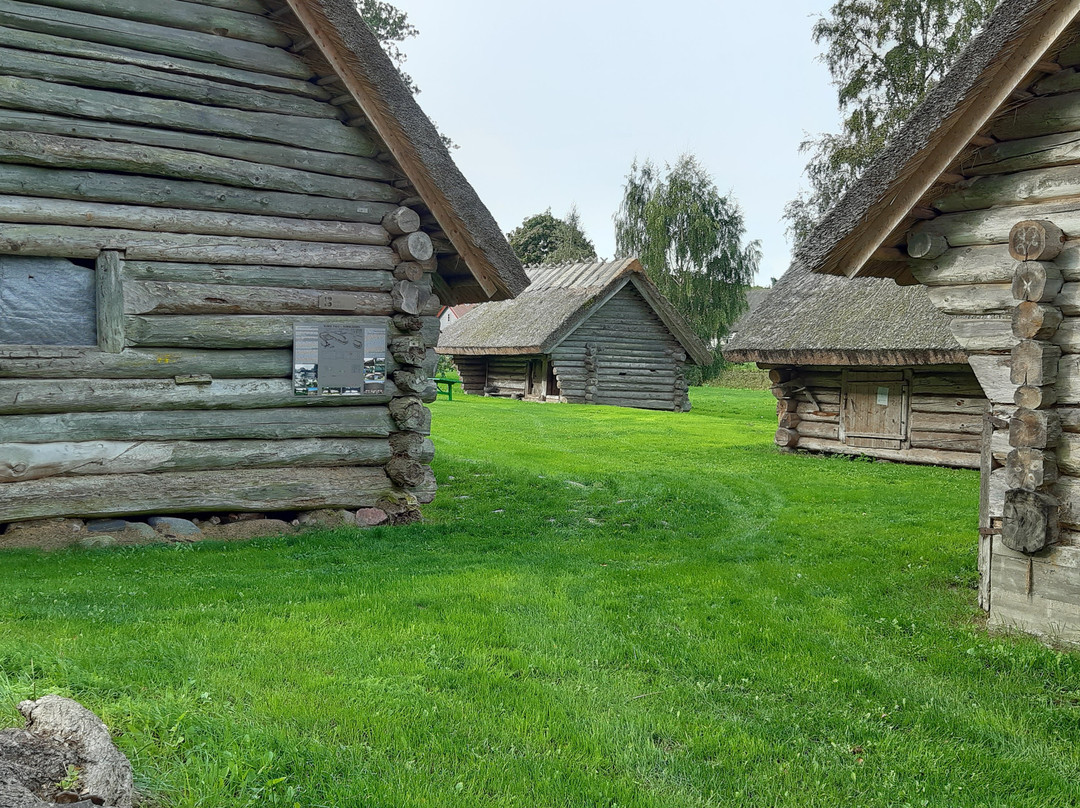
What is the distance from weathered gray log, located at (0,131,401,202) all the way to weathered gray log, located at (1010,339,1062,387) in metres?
6.12

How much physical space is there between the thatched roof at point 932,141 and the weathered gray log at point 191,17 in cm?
561

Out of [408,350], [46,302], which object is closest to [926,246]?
[408,350]

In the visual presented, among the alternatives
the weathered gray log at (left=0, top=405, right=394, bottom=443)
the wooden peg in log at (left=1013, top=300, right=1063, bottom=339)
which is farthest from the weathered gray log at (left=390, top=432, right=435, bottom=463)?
the wooden peg in log at (left=1013, top=300, right=1063, bottom=339)

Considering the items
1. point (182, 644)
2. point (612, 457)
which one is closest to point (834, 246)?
point (182, 644)

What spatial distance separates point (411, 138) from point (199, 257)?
2.33m

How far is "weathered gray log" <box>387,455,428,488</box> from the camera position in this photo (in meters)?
9.37

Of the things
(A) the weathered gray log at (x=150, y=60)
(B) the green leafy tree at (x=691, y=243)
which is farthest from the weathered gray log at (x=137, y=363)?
(B) the green leafy tree at (x=691, y=243)

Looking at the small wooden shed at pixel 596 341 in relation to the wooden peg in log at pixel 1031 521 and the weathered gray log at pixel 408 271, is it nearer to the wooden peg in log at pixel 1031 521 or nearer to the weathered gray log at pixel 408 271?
the weathered gray log at pixel 408 271

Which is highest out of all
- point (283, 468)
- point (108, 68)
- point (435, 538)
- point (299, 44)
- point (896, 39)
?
point (896, 39)

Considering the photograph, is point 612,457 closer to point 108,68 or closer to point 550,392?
point 108,68

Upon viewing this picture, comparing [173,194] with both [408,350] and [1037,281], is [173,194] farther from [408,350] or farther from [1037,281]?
[1037,281]

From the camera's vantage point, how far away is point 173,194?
8.30m

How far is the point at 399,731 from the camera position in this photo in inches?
155

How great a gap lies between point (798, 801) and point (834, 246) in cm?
444
